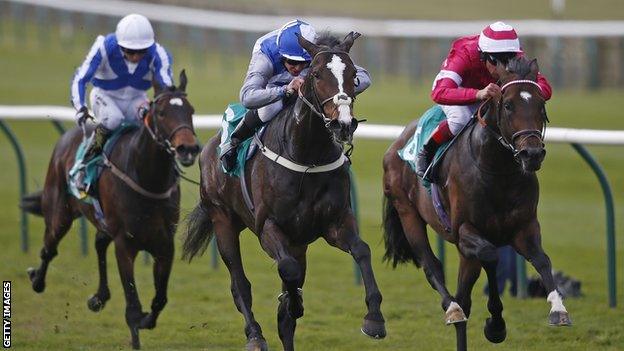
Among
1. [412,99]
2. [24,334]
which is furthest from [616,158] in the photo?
[24,334]

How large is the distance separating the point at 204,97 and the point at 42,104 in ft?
9.53

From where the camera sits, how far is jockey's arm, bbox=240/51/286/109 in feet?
22.6

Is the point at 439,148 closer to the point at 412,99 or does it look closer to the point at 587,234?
the point at 587,234

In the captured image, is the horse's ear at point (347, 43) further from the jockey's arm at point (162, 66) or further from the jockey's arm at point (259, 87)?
the jockey's arm at point (162, 66)

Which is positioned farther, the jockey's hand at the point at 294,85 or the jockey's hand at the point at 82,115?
the jockey's hand at the point at 82,115

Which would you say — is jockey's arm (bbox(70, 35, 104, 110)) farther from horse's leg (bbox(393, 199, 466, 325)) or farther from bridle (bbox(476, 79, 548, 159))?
bridle (bbox(476, 79, 548, 159))

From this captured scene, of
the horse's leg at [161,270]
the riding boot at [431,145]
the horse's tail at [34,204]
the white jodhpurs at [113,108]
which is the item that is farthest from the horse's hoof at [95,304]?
the riding boot at [431,145]

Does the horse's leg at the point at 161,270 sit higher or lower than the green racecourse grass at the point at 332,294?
higher

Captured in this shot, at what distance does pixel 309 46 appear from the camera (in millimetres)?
6617

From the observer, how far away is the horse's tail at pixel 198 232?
803cm

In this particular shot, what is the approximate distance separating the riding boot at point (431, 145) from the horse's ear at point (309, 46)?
3.85 ft

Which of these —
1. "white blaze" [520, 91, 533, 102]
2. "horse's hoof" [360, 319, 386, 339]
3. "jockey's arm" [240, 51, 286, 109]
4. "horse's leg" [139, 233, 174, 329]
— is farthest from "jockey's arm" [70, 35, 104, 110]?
"white blaze" [520, 91, 533, 102]

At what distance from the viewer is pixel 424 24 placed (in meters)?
25.6

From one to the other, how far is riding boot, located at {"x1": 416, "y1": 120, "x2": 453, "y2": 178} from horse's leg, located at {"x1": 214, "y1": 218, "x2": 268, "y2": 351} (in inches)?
45.4
